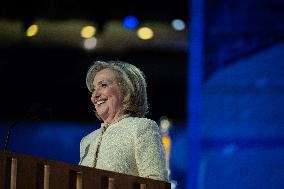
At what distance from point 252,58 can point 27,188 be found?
106 inches

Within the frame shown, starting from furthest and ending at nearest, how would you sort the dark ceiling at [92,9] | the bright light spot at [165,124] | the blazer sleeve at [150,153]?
the dark ceiling at [92,9] → the bright light spot at [165,124] → the blazer sleeve at [150,153]

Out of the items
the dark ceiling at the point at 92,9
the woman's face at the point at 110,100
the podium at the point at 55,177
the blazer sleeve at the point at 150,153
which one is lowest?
the podium at the point at 55,177

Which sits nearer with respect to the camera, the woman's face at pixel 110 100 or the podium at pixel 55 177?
the podium at pixel 55 177

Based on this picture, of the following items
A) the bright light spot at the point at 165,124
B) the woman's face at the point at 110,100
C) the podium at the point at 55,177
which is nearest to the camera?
the podium at the point at 55,177

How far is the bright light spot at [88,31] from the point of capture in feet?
19.2

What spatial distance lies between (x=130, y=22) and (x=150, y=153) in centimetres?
397

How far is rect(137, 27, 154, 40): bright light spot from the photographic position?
592 cm

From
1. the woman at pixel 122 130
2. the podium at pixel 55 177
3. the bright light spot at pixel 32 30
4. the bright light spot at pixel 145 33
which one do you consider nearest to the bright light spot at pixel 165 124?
the bright light spot at pixel 145 33

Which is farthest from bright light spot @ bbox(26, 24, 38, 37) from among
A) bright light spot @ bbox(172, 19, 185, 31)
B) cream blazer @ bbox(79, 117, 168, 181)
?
cream blazer @ bbox(79, 117, 168, 181)

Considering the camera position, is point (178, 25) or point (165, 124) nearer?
point (165, 124)

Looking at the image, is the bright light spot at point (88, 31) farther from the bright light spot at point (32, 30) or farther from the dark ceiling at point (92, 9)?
the bright light spot at point (32, 30)

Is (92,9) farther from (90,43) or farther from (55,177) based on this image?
(55,177)

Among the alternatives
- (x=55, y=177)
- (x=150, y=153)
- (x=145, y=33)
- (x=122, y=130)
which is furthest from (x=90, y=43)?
(x=55, y=177)

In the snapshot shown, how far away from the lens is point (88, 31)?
5.89 meters
